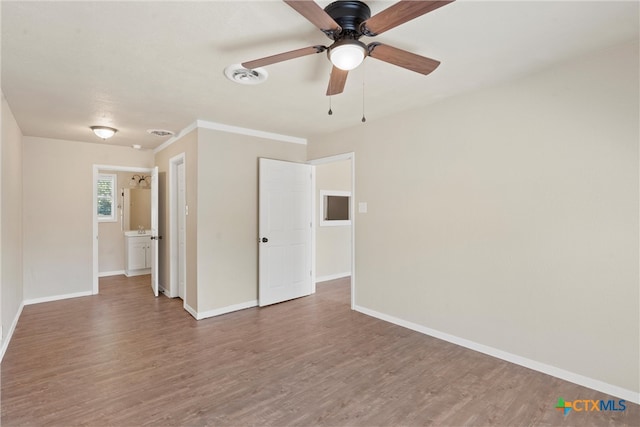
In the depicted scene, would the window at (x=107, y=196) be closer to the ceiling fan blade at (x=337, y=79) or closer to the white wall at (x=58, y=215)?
the white wall at (x=58, y=215)

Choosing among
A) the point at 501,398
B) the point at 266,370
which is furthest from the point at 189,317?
the point at 501,398

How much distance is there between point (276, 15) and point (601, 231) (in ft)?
8.61

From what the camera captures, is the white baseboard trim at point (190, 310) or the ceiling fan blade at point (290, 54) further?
the white baseboard trim at point (190, 310)

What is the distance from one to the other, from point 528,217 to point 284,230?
9.71 feet

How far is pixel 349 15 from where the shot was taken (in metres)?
1.74

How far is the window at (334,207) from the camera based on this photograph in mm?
5668

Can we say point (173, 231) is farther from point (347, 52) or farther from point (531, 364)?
point (531, 364)

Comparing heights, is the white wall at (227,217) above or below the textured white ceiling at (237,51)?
below

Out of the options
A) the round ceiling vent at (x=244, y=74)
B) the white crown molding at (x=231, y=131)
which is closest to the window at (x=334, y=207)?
the white crown molding at (x=231, y=131)

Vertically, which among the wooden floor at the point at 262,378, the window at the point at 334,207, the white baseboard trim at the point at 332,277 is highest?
the window at the point at 334,207

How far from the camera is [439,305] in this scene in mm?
3322

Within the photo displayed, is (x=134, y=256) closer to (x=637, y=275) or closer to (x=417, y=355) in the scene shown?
(x=417, y=355)

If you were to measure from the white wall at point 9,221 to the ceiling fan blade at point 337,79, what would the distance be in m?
3.10

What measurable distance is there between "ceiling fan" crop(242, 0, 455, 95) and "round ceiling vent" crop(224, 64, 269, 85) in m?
0.68
